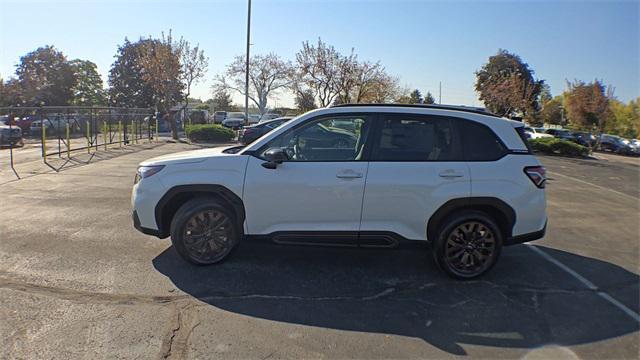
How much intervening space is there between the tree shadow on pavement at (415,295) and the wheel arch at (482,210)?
1.80ft

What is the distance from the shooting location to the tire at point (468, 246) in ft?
14.8

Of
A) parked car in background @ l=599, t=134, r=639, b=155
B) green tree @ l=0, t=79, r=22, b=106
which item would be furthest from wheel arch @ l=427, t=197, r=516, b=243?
green tree @ l=0, t=79, r=22, b=106

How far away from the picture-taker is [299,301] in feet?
13.1

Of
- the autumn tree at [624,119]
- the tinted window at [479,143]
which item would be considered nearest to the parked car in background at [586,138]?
the autumn tree at [624,119]

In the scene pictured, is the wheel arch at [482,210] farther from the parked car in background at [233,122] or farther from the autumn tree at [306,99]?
the parked car in background at [233,122]

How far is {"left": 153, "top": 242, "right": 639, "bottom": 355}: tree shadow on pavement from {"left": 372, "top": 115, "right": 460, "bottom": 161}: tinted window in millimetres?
1322

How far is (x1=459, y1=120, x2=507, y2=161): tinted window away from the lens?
14.9 ft

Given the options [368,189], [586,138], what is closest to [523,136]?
[368,189]

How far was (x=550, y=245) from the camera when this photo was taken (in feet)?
19.7

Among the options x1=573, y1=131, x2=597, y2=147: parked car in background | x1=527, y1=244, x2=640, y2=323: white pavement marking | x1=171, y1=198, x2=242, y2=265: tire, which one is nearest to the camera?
x1=527, y1=244, x2=640, y2=323: white pavement marking

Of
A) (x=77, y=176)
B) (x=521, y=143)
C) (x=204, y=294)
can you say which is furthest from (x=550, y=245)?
(x=77, y=176)

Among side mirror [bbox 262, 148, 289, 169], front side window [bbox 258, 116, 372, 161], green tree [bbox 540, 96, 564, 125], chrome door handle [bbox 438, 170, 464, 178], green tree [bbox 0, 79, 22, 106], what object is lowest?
chrome door handle [bbox 438, 170, 464, 178]

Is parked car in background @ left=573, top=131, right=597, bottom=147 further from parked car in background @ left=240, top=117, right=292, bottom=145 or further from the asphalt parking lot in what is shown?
the asphalt parking lot

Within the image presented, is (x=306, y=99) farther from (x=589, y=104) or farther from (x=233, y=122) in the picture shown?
(x=589, y=104)
